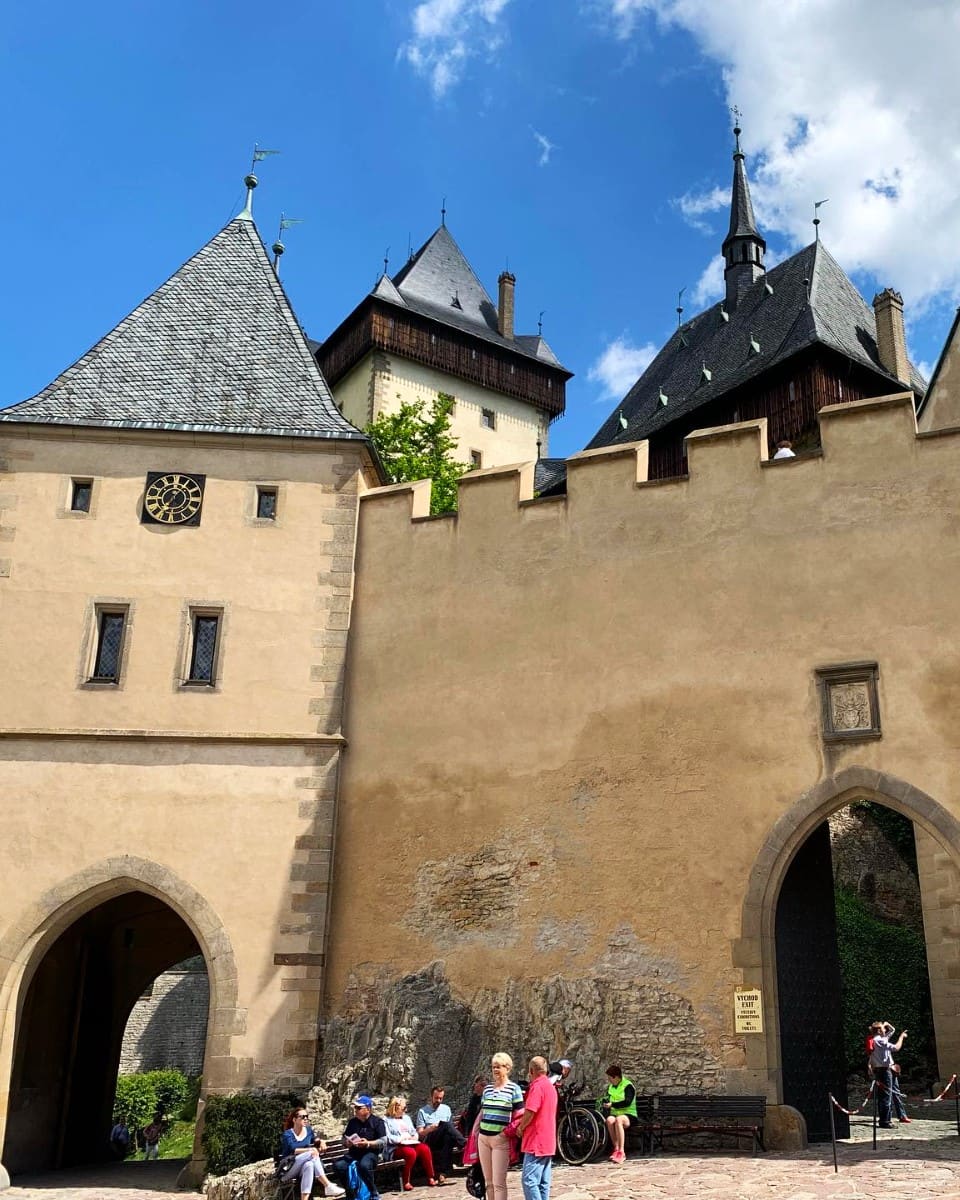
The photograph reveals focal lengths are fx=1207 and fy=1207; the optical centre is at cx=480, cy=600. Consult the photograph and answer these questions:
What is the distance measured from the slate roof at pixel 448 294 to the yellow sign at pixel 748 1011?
33179 millimetres

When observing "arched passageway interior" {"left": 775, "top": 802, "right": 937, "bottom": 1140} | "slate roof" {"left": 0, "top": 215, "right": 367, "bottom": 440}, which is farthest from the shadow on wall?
"slate roof" {"left": 0, "top": 215, "right": 367, "bottom": 440}

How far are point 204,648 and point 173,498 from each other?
6.19 feet

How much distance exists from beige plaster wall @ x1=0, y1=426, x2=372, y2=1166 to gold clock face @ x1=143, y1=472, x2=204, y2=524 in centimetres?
13

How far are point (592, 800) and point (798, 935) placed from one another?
233cm

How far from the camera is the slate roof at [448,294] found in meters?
42.0

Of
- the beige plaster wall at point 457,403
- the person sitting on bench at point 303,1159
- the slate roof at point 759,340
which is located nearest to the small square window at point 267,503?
the person sitting on bench at point 303,1159

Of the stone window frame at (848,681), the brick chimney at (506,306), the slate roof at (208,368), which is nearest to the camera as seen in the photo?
the stone window frame at (848,681)

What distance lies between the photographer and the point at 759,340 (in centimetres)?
3394

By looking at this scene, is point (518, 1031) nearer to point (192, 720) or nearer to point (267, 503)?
point (192, 720)

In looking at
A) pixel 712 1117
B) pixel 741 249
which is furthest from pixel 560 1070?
pixel 741 249

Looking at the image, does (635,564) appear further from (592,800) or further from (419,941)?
(419,941)

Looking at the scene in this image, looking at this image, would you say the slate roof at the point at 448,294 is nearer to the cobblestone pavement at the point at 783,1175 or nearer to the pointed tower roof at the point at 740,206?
the pointed tower roof at the point at 740,206

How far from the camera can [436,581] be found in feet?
45.6

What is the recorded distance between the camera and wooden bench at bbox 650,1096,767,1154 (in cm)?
1012
